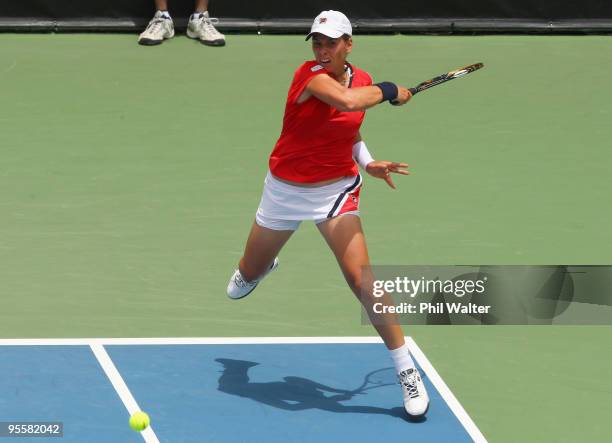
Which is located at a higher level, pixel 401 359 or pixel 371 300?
pixel 371 300

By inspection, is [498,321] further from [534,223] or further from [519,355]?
[534,223]

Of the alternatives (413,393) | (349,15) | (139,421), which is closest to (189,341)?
(139,421)

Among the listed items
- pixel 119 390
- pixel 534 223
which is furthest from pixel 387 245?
pixel 119 390

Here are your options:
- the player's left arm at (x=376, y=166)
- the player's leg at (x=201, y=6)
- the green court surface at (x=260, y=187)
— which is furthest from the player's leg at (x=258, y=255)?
the player's leg at (x=201, y=6)

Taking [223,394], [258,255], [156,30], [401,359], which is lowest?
[156,30]

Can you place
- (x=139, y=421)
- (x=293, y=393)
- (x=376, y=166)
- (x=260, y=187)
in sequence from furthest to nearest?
1. (x=260, y=187)
2. (x=293, y=393)
3. (x=376, y=166)
4. (x=139, y=421)

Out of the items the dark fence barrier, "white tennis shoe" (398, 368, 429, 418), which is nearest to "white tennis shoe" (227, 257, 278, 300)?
"white tennis shoe" (398, 368, 429, 418)

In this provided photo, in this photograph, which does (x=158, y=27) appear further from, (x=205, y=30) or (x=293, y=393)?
(x=293, y=393)

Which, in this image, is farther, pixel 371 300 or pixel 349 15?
pixel 349 15

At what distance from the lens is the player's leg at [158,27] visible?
1609 cm

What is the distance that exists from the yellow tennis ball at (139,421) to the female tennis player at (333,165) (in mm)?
1438

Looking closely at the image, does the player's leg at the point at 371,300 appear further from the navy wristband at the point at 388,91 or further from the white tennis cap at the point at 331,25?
the white tennis cap at the point at 331,25

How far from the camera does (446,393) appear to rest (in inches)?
330

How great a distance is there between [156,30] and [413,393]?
29.7 ft
